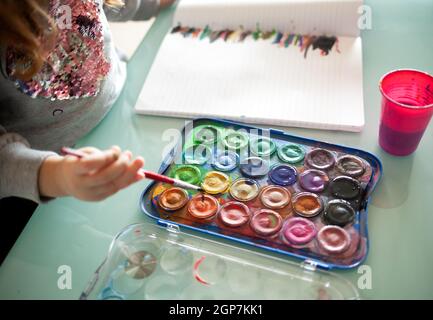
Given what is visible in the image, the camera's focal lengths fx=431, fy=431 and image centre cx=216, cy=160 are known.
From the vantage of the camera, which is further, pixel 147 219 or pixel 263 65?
pixel 263 65

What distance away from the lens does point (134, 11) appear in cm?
92

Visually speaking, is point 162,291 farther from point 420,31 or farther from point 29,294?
point 420,31

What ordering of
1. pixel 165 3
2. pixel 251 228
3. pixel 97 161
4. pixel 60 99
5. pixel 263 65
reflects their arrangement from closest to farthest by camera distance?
pixel 97 161, pixel 251 228, pixel 60 99, pixel 263 65, pixel 165 3

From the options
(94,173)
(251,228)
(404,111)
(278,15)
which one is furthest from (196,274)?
(278,15)

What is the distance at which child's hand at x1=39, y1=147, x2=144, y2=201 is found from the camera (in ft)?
1.61

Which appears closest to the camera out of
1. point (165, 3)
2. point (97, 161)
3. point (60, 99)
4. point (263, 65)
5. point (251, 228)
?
point (97, 161)

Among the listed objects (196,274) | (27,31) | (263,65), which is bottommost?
(196,274)

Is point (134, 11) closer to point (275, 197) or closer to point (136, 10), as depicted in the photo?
point (136, 10)

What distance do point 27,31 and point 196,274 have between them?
1.28 ft

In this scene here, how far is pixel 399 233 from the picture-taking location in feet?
1.93

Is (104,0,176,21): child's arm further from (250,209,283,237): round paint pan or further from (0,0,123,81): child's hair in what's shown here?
(250,209,283,237): round paint pan

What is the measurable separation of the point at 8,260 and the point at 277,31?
0.66m

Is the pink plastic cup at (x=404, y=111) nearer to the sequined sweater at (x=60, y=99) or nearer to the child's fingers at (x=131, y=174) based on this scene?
the child's fingers at (x=131, y=174)

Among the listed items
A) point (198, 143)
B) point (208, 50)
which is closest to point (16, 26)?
point (198, 143)
